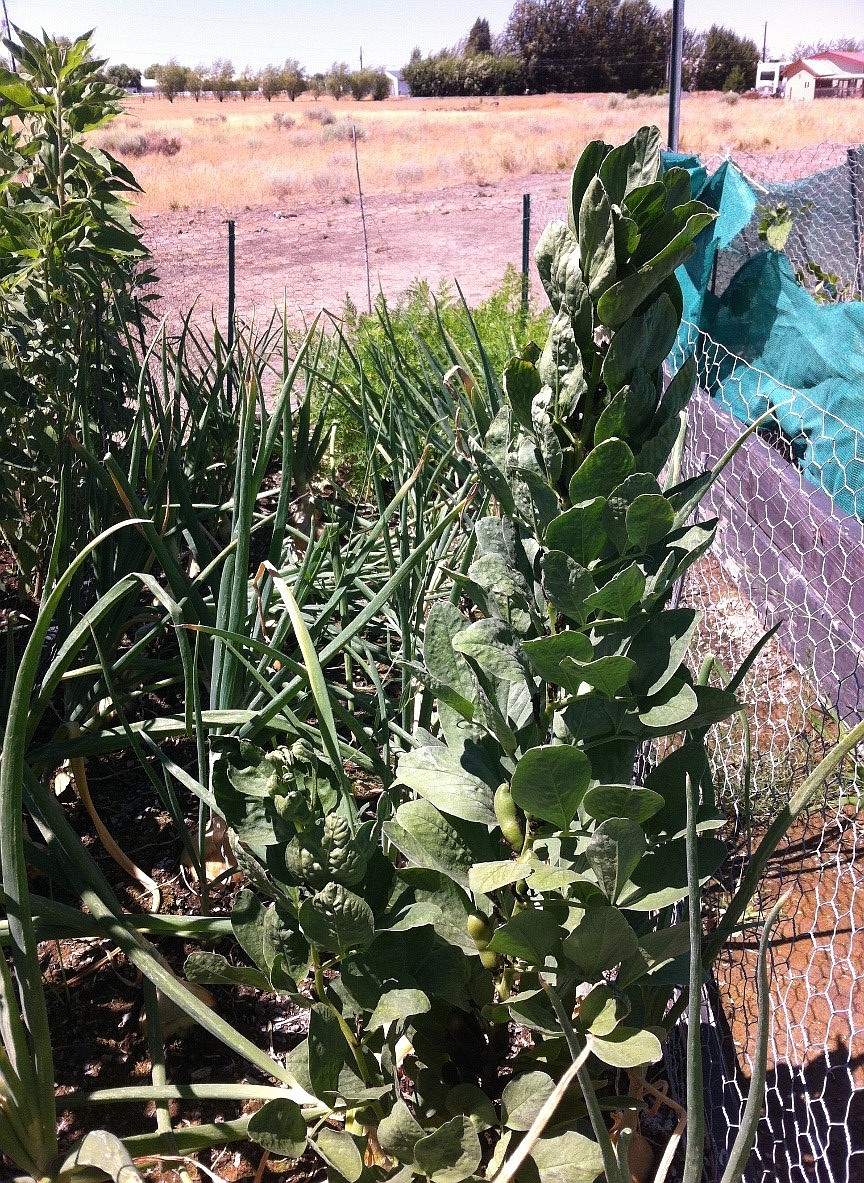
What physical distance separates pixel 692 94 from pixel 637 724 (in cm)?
4470

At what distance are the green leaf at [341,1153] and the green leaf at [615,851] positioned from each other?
0.35 metres

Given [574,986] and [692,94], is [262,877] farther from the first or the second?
[692,94]

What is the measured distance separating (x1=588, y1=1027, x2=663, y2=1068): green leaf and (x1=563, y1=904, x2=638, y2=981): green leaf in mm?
58

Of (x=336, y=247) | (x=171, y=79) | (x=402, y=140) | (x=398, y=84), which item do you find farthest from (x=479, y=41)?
(x=336, y=247)

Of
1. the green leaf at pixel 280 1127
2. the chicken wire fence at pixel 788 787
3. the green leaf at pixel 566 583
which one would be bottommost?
the chicken wire fence at pixel 788 787

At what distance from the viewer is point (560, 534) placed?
0.70 meters

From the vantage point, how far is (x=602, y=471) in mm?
698

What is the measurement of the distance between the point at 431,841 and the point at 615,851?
0.21 meters

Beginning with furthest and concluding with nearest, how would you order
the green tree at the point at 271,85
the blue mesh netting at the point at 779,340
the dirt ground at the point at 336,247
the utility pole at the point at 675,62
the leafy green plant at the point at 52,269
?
the green tree at the point at 271,85 → the dirt ground at the point at 336,247 → the utility pole at the point at 675,62 → the blue mesh netting at the point at 779,340 → the leafy green plant at the point at 52,269

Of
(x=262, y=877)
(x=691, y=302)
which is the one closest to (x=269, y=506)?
(x=262, y=877)

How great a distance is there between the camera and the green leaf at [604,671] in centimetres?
66

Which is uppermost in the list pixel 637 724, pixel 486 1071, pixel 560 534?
pixel 560 534

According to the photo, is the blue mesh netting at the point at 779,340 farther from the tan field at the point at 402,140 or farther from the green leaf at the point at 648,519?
the tan field at the point at 402,140

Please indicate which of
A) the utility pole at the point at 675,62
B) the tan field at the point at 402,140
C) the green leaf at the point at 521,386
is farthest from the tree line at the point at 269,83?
the green leaf at the point at 521,386
